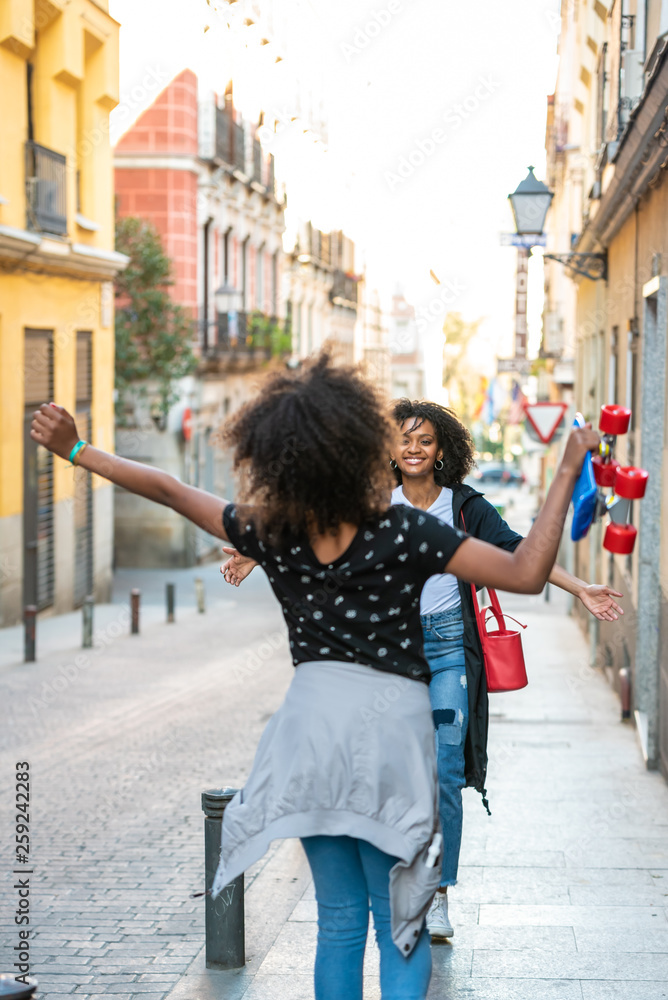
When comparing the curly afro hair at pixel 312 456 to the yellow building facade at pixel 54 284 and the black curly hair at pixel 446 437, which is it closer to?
the black curly hair at pixel 446 437

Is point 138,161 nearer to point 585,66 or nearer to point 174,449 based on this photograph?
point 174,449

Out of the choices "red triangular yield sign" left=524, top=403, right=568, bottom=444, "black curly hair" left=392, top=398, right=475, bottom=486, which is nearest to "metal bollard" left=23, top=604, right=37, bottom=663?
"red triangular yield sign" left=524, top=403, right=568, bottom=444

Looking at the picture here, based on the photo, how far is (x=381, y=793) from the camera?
10.0 ft

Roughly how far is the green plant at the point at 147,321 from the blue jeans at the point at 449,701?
21798 mm

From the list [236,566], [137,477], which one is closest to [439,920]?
[236,566]

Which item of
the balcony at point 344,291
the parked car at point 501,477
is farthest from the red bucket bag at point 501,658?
the parked car at point 501,477

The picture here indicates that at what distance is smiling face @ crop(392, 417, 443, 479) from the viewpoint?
15.9 feet

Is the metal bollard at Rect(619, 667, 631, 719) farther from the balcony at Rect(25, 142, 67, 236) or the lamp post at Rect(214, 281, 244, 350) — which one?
the lamp post at Rect(214, 281, 244, 350)

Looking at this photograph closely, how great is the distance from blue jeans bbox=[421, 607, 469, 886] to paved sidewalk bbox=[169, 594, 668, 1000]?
18.0 inches

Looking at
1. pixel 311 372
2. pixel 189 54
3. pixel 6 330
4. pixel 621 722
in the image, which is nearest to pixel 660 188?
pixel 621 722

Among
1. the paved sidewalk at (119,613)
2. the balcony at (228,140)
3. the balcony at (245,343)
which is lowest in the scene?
the paved sidewalk at (119,613)

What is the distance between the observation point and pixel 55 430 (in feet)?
11.2

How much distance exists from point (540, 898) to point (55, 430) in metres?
3.15

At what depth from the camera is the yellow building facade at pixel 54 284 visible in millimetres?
16500
